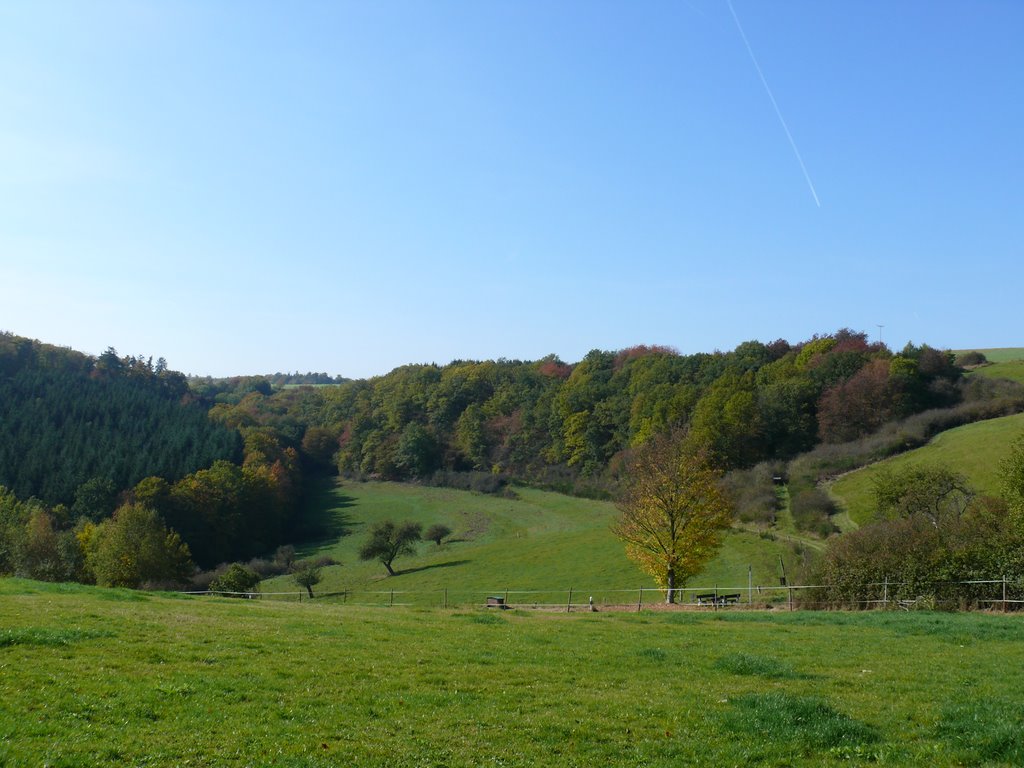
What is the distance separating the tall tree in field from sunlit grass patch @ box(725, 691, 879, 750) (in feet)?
138

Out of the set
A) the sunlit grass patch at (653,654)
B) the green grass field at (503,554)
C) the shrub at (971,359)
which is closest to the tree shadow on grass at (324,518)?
the green grass field at (503,554)

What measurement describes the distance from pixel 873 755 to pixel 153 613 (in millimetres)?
18949

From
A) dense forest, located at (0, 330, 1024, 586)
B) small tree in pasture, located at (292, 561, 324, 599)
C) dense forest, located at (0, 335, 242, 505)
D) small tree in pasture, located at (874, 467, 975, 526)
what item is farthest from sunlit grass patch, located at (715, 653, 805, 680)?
dense forest, located at (0, 335, 242, 505)

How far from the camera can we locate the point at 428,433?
147 m

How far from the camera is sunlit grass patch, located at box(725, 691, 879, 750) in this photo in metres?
10.7

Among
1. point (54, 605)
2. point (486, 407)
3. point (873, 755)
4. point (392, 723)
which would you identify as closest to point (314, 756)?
point (392, 723)

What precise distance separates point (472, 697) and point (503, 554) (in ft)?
241

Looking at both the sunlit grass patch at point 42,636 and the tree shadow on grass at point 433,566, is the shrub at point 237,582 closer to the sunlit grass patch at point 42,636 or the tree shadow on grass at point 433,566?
the tree shadow on grass at point 433,566

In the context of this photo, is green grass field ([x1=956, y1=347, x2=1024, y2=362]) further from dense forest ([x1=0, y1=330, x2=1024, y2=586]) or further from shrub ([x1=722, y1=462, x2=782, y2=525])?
shrub ([x1=722, y1=462, x2=782, y2=525])

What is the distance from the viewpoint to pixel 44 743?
9375 mm

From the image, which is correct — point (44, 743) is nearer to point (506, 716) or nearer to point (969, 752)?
point (506, 716)

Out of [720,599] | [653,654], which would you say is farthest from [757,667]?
[720,599]

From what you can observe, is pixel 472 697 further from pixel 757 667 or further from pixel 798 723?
pixel 757 667

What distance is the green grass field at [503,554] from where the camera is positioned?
67.4 m
